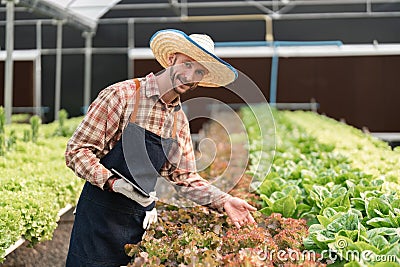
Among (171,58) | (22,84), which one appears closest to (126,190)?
(171,58)

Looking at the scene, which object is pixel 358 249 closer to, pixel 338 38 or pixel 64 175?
pixel 64 175

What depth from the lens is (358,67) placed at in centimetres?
1348

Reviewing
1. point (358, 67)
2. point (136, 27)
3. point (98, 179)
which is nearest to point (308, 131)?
point (98, 179)

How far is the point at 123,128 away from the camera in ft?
9.29

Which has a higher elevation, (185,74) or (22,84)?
(185,74)

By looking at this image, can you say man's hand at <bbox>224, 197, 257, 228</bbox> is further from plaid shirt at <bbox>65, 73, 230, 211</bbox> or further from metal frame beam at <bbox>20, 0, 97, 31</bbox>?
metal frame beam at <bbox>20, 0, 97, 31</bbox>

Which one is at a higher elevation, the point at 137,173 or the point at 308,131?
the point at 137,173

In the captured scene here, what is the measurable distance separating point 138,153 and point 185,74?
441 mm

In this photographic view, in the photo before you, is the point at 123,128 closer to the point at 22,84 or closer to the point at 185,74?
the point at 185,74

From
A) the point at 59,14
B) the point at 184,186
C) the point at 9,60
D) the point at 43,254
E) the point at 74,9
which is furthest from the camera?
the point at 74,9

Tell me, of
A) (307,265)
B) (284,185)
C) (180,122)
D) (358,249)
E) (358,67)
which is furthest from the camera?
(358,67)

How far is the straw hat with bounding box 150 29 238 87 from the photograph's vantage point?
2703 millimetres

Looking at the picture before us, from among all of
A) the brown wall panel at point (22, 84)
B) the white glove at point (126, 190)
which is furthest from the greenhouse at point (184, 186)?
the brown wall panel at point (22, 84)

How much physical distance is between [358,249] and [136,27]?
12.4 meters
